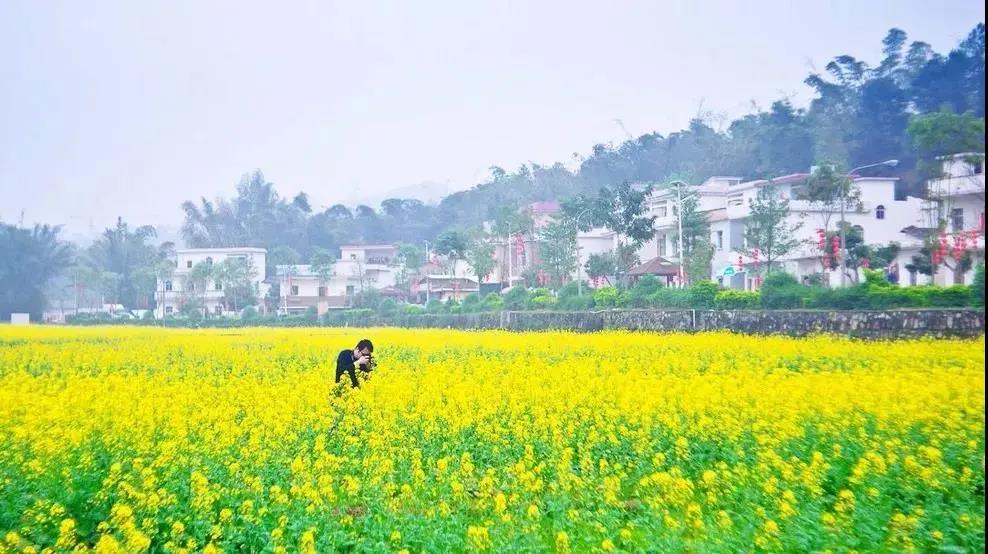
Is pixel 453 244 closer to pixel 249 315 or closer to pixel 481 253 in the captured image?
pixel 481 253

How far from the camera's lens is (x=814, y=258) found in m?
34.9

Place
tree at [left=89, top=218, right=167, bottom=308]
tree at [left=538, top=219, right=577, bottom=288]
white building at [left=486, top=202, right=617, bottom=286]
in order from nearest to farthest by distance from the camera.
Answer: tree at [left=538, top=219, right=577, bottom=288], white building at [left=486, top=202, right=617, bottom=286], tree at [left=89, top=218, right=167, bottom=308]

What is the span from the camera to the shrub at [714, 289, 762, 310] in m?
24.8

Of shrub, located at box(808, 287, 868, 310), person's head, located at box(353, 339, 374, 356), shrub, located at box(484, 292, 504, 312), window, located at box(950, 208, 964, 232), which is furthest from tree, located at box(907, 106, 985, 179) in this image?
shrub, located at box(484, 292, 504, 312)

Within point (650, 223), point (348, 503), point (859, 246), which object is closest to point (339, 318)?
point (650, 223)

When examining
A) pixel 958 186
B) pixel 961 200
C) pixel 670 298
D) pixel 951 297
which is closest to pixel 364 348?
pixel 951 297

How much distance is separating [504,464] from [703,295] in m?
19.8

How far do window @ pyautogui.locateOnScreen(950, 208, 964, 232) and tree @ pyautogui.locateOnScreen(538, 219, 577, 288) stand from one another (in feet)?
64.6

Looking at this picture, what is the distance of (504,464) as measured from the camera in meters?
8.16

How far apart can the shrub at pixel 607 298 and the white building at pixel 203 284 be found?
30674mm

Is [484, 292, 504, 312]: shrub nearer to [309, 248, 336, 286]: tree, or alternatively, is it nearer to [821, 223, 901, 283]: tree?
[821, 223, 901, 283]: tree

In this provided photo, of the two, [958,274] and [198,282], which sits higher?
[198,282]

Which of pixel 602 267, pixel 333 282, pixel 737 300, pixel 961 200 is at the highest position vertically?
pixel 961 200

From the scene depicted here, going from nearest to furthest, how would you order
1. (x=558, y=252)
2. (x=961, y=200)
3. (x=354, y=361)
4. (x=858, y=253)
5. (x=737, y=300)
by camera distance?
(x=354, y=361) → (x=737, y=300) → (x=961, y=200) → (x=858, y=253) → (x=558, y=252)
